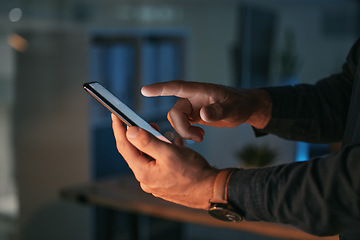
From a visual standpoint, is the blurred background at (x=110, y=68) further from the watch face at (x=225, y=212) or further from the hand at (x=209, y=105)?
the watch face at (x=225, y=212)

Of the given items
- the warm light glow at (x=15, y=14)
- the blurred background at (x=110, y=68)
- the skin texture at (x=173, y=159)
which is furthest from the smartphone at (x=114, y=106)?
the warm light glow at (x=15, y=14)

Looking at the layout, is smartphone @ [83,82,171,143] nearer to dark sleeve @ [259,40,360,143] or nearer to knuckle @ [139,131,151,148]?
knuckle @ [139,131,151,148]

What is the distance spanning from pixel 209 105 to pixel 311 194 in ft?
0.79

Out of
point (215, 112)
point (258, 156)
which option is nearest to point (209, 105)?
point (215, 112)

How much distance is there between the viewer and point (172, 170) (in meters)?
0.64

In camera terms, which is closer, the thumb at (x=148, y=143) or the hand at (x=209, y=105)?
the thumb at (x=148, y=143)

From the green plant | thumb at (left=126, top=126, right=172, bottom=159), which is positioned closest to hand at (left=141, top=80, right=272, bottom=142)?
thumb at (left=126, top=126, right=172, bottom=159)

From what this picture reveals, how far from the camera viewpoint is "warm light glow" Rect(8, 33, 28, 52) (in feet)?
7.41

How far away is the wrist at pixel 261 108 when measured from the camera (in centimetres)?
88

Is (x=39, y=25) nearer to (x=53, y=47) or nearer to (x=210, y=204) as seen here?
(x=53, y=47)

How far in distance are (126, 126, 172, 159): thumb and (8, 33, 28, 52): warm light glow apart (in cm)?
182

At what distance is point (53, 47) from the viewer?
8.51 feet

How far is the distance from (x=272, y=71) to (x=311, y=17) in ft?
1.60

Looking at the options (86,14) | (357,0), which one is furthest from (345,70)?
(357,0)
